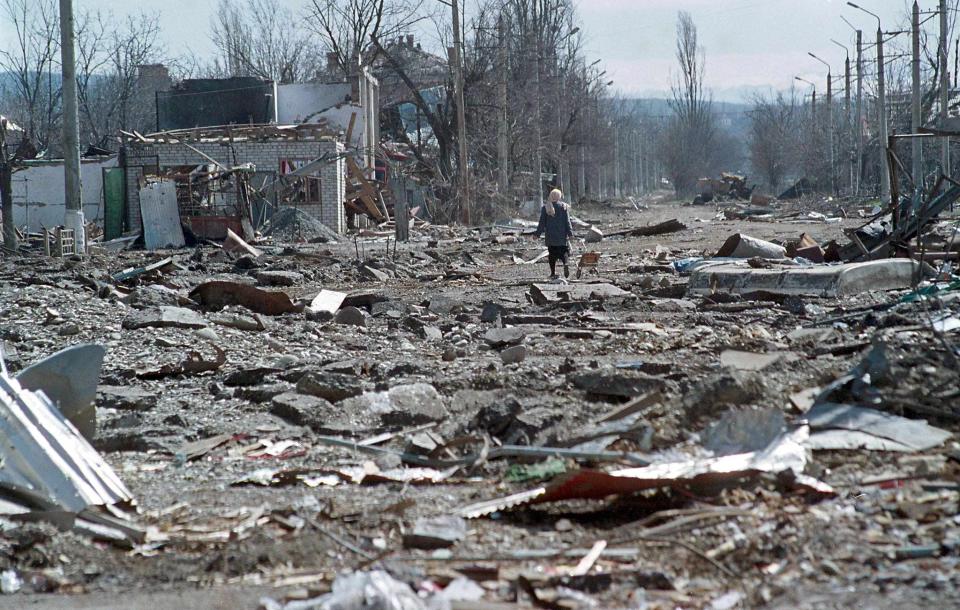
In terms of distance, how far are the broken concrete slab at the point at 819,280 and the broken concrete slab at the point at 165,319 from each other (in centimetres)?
597

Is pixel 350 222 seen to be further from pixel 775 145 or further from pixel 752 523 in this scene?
pixel 775 145

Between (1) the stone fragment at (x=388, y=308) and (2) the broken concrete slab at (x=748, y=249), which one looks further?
(2) the broken concrete slab at (x=748, y=249)

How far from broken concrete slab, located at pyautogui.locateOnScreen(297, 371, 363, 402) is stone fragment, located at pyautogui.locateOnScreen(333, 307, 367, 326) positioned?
3.85 metres

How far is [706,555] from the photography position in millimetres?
3766

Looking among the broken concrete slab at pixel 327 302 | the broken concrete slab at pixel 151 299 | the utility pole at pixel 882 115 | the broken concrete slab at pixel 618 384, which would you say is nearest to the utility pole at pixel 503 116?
the utility pole at pixel 882 115

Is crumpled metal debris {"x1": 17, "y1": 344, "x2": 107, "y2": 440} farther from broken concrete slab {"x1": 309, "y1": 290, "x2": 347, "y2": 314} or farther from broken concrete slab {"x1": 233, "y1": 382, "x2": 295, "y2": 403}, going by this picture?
broken concrete slab {"x1": 309, "y1": 290, "x2": 347, "y2": 314}

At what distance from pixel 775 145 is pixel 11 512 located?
8197 centimetres

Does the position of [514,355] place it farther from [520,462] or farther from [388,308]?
[388,308]

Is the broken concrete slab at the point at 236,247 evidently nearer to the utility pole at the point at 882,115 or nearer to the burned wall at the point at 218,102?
the burned wall at the point at 218,102

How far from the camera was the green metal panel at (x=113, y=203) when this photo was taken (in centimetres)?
3070

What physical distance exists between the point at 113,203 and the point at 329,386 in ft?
85.1

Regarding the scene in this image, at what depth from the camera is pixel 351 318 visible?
1112cm

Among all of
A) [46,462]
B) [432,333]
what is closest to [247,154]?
[432,333]

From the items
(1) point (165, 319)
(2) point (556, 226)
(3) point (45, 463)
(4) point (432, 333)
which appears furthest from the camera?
(2) point (556, 226)
